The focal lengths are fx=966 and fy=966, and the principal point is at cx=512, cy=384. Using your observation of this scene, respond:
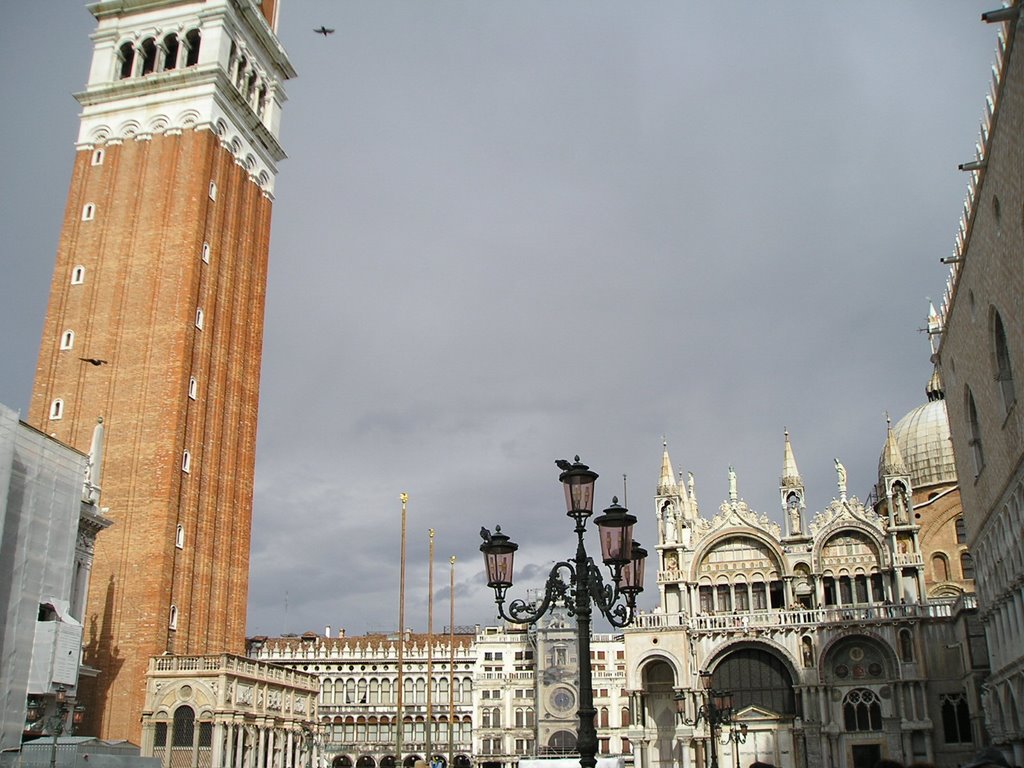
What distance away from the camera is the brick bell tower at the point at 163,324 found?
1356 inches

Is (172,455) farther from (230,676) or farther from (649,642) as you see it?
(649,642)

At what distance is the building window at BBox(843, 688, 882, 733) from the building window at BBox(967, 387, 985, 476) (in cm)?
1303

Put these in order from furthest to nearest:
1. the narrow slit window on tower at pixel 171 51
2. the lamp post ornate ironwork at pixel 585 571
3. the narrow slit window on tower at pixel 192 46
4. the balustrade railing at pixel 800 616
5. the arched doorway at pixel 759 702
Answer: the narrow slit window on tower at pixel 171 51
the narrow slit window on tower at pixel 192 46
the arched doorway at pixel 759 702
the balustrade railing at pixel 800 616
the lamp post ornate ironwork at pixel 585 571

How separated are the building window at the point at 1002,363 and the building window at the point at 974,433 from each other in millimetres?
4226

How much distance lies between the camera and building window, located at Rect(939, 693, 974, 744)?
37344mm

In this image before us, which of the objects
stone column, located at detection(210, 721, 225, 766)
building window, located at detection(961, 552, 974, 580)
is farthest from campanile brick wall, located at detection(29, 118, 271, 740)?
building window, located at detection(961, 552, 974, 580)

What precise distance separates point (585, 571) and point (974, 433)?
70.0 ft

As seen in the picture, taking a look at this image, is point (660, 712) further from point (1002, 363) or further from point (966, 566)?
point (1002, 363)

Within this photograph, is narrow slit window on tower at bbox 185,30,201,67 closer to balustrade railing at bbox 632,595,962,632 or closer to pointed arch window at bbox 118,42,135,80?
pointed arch window at bbox 118,42,135,80

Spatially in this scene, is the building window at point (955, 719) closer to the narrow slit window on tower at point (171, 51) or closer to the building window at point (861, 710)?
the building window at point (861, 710)

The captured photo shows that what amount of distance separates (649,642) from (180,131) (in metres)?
29.3

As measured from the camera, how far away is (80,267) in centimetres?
3956

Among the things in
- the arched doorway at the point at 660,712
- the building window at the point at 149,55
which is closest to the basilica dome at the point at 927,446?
the arched doorway at the point at 660,712

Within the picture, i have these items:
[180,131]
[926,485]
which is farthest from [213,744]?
[926,485]
